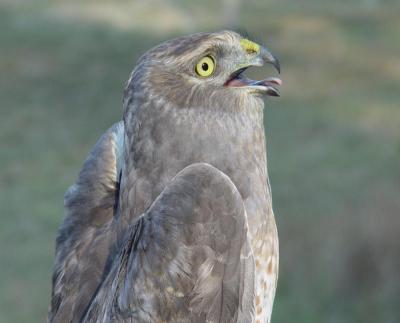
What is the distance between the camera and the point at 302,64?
29656mm

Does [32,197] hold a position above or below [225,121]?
below

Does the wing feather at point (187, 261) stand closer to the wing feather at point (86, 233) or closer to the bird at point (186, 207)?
the bird at point (186, 207)

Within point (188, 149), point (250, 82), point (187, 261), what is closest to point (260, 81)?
point (250, 82)

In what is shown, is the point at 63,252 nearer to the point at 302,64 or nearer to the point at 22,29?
the point at 302,64

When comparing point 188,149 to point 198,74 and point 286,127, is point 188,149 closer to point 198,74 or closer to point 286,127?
point 198,74

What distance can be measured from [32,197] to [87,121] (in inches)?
240

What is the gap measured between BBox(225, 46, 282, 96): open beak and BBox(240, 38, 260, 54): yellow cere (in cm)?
2

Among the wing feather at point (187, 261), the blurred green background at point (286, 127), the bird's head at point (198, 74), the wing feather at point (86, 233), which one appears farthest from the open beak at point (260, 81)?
the blurred green background at point (286, 127)

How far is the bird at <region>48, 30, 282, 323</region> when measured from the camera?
4102 mm

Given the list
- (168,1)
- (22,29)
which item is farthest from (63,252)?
(168,1)

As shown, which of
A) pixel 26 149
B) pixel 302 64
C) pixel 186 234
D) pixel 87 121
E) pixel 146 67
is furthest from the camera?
pixel 302 64

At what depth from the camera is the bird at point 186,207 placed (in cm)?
410

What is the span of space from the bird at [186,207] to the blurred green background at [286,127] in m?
3.04

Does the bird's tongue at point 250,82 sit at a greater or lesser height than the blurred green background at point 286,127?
greater
